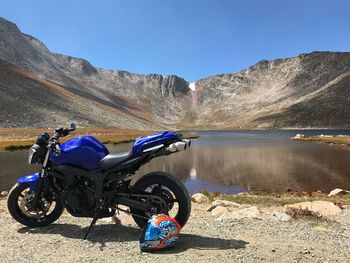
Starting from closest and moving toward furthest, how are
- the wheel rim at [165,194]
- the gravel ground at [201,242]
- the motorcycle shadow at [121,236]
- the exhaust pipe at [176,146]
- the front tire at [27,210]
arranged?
the gravel ground at [201,242], the motorcycle shadow at [121,236], the exhaust pipe at [176,146], the wheel rim at [165,194], the front tire at [27,210]

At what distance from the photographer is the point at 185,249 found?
28.0ft

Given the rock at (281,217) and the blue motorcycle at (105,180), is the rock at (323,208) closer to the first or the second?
the rock at (281,217)

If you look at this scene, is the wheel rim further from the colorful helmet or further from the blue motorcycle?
the colorful helmet

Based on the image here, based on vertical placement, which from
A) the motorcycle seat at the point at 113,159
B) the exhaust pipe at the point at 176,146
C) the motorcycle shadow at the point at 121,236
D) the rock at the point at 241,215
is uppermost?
the exhaust pipe at the point at 176,146

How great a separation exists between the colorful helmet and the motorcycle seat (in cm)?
175

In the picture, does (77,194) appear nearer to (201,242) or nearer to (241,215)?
(201,242)

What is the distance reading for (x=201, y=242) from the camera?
29.6 feet

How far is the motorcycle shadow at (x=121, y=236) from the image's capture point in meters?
8.66

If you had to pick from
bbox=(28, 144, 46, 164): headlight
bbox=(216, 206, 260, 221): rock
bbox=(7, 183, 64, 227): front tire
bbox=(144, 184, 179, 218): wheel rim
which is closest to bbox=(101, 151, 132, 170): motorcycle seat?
bbox=(144, 184, 179, 218): wheel rim

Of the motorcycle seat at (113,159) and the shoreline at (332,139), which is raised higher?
the shoreline at (332,139)

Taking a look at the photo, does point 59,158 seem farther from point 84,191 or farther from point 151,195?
point 151,195

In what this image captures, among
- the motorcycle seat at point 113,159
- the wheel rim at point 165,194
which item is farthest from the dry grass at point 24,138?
the wheel rim at point 165,194

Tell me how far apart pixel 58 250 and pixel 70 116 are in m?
138

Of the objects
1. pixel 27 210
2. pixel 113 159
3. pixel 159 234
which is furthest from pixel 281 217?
pixel 27 210
